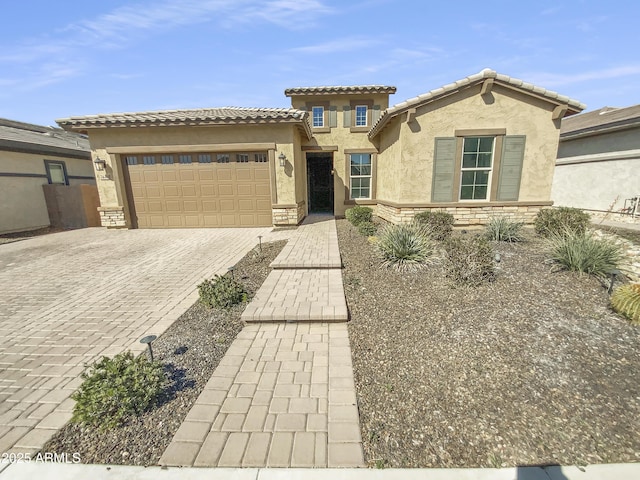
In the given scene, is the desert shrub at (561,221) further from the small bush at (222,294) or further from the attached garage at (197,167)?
the attached garage at (197,167)

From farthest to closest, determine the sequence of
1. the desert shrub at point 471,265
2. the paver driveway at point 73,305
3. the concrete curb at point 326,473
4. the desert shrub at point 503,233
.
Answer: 1. the desert shrub at point 503,233
2. the desert shrub at point 471,265
3. the paver driveway at point 73,305
4. the concrete curb at point 326,473

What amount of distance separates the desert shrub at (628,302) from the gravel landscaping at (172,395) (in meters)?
5.28

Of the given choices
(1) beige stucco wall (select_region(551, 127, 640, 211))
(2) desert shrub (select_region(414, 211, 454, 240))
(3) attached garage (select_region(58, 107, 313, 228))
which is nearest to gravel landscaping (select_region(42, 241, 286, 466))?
(2) desert shrub (select_region(414, 211, 454, 240))

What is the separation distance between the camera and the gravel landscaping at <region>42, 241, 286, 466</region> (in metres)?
1.97

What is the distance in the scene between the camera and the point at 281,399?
243 cm

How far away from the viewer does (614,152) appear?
11.6 m

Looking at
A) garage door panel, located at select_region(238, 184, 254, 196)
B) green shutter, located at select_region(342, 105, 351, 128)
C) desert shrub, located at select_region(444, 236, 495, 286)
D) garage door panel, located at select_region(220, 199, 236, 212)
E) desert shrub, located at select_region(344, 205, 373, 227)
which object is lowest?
desert shrub, located at select_region(444, 236, 495, 286)

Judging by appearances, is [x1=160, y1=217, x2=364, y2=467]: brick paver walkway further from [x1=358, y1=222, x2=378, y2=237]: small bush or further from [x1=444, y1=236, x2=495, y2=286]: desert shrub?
[x1=358, y1=222, x2=378, y2=237]: small bush

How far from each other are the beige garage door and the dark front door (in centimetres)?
533

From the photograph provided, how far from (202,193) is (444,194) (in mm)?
9264

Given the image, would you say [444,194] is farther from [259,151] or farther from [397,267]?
[259,151]

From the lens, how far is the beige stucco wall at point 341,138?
41.7ft

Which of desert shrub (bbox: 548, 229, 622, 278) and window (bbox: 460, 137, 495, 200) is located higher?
window (bbox: 460, 137, 495, 200)

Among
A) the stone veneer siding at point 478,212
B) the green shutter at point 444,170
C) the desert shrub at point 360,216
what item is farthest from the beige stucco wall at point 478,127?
the desert shrub at point 360,216
